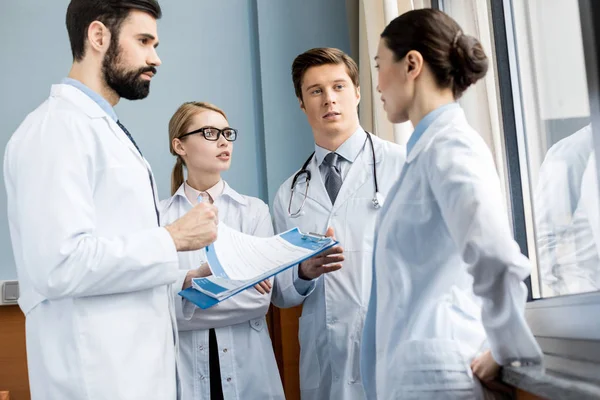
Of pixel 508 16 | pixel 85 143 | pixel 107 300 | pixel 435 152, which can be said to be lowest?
pixel 107 300

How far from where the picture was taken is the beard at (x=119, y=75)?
175cm

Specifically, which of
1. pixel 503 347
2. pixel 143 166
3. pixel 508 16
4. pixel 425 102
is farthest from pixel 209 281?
pixel 508 16

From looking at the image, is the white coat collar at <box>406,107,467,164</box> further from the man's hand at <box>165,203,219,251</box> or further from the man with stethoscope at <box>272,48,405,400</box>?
the man with stethoscope at <box>272,48,405,400</box>

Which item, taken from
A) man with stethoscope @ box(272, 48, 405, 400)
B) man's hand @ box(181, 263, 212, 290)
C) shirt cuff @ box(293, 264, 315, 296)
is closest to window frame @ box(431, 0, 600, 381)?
man with stethoscope @ box(272, 48, 405, 400)

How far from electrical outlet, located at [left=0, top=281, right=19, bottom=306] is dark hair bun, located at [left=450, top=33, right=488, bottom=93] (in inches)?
87.4

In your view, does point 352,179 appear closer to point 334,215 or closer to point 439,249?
point 334,215

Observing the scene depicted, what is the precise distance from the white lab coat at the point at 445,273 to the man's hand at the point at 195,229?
16.1 inches

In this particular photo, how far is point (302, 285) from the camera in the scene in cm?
228

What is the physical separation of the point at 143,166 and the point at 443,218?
2.53 feet

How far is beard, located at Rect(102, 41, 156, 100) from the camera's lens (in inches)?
68.9

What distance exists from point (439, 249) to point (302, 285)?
96 centimetres

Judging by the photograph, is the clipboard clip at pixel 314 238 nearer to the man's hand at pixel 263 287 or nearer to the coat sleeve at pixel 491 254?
the man's hand at pixel 263 287

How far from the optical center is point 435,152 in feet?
4.38

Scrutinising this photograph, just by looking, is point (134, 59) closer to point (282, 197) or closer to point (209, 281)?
point (209, 281)
